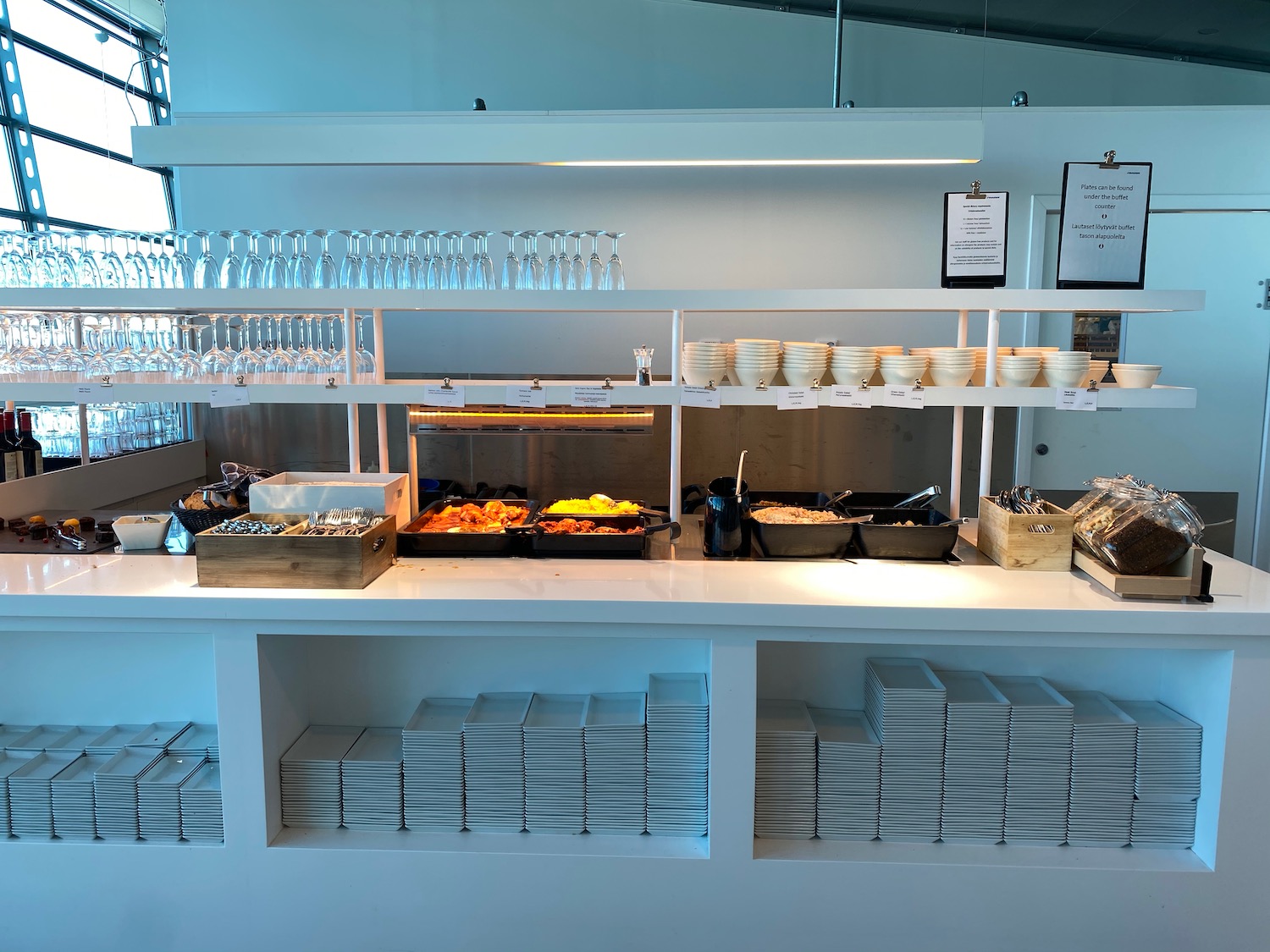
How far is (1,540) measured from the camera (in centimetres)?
268

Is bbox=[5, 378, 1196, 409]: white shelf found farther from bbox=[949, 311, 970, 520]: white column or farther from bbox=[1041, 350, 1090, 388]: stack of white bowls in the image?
bbox=[949, 311, 970, 520]: white column

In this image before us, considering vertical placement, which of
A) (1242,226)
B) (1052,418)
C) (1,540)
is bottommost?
(1,540)

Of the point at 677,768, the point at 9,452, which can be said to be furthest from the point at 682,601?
the point at 9,452

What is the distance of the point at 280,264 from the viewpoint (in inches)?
103

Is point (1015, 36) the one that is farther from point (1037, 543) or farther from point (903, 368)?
point (1037, 543)

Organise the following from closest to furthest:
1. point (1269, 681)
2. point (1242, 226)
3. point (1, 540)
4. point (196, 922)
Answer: point (1269, 681) → point (196, 922) → point (1, 540) → point (1242, 226)

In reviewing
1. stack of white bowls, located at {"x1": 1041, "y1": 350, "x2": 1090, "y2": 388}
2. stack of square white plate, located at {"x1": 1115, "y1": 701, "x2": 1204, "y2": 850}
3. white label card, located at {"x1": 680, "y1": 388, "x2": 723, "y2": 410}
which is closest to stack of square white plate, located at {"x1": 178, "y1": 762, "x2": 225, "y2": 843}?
white label card, located at {"x1": 680, "y1": 388, "x2": 723, "y2": 410}

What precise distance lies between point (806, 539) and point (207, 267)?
2002 millimetres

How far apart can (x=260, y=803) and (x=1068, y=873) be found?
1970 millimetres

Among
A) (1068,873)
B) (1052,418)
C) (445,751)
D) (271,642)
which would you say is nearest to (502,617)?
(445,751)

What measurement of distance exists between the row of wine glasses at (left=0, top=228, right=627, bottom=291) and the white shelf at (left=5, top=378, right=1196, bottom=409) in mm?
305

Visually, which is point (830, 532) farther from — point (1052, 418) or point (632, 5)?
point (632, 5)

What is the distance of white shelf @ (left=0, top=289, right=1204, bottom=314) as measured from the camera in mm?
2457

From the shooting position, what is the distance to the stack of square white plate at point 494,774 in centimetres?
215
